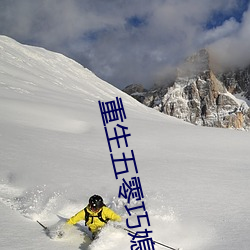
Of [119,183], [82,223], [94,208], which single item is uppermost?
[119,183]

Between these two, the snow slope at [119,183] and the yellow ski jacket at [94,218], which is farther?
the yellow ski jacket at [94,218]

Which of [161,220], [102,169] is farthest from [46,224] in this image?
[102,169]

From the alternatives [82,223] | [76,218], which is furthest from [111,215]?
[82,223]

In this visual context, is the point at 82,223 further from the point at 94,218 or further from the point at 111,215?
the point at 111,215

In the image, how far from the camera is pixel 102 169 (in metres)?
9.47

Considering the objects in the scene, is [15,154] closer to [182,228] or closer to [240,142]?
[182,228]

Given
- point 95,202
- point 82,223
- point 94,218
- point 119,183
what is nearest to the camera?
point 95,202

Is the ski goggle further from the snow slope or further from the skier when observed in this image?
the snow slope

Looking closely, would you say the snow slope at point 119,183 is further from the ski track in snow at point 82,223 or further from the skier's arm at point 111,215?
the skier's arm at point 111,215

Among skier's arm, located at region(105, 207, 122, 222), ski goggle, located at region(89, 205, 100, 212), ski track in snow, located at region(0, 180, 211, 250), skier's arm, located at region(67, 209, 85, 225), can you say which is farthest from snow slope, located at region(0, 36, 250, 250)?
ski goggle, located at region(89, 205, 100, 212)

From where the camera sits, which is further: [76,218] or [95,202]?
[76,218]

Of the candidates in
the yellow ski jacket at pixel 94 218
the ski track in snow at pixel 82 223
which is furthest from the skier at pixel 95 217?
the ski track in snow at pixel 82 223

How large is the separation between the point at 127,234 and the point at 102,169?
3.86 meters

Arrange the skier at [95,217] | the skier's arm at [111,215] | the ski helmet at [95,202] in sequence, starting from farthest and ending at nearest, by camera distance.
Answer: the skier's arm at [111,215] < the skier at [95,217] < the ski helmet at [95,202]
